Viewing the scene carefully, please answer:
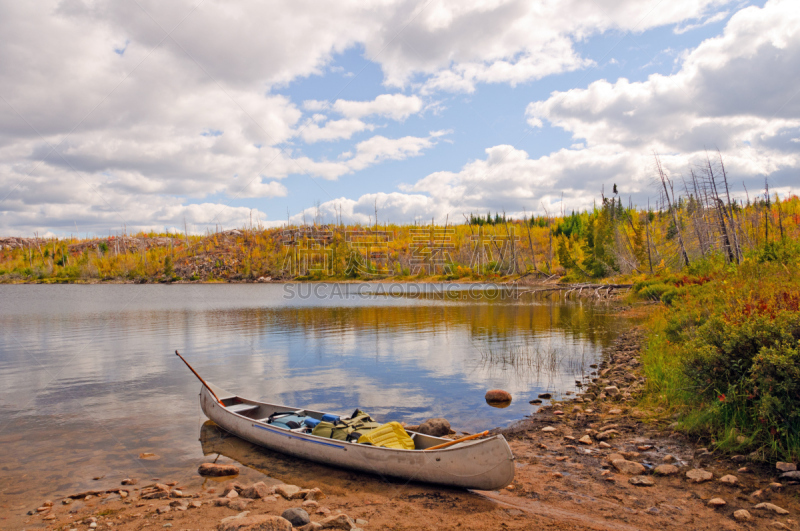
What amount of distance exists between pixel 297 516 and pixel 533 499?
13.6 feet

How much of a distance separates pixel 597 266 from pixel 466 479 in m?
71.1

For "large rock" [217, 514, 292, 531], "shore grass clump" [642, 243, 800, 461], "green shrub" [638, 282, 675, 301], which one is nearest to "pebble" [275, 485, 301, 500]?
"large rock" [217, 514, 292, 531]

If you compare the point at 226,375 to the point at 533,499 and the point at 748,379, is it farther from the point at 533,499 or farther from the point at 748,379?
the point at 748,379

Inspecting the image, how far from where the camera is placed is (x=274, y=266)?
506ft

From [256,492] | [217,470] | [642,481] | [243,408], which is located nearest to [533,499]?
[642,481]

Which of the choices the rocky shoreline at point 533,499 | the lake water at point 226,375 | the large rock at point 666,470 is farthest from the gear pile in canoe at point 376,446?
the large rock at point 666,470

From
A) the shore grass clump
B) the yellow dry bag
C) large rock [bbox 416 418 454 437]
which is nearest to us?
the shore grass clump

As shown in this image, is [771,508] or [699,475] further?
[699,475]

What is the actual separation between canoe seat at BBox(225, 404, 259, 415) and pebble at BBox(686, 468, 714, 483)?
35.2ft

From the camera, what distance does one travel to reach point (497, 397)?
15156mm

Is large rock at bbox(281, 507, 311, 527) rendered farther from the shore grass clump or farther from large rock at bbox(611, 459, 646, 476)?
the shore grass clump

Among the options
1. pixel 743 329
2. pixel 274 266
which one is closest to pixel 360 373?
pixel 743 329

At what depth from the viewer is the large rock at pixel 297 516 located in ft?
23.6

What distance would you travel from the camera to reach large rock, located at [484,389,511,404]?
15094mm
